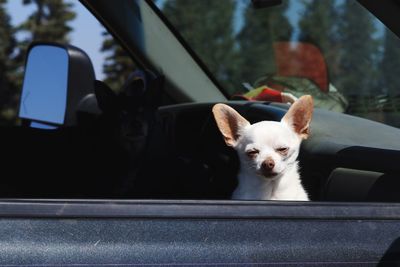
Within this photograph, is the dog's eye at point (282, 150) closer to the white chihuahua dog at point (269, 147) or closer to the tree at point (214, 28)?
the white chihuahua dog at point (269, 147)

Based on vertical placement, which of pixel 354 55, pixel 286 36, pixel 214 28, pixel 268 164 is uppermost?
pixel 268 164

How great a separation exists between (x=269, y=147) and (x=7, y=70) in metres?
1.88

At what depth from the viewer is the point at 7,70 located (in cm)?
371

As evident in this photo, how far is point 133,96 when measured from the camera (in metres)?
3.38

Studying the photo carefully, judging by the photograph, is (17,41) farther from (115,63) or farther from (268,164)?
(268,164)

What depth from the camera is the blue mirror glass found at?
3234 mm

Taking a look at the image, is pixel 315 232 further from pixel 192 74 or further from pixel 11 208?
pixel 192 74

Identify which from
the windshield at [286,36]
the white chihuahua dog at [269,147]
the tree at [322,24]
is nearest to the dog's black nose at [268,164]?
the white chihuahua dog at [269,147]

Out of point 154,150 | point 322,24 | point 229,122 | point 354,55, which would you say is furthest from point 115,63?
point 354,55

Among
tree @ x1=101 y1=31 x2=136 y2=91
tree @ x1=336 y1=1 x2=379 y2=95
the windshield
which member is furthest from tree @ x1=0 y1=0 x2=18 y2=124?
tree @ x1=336 y1=1 x2=379 y2=95

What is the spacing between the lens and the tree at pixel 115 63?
3.62m

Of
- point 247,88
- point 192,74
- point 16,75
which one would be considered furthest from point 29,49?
point 247,88

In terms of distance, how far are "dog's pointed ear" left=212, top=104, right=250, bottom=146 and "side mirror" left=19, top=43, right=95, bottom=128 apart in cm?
107

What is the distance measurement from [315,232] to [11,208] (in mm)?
703
